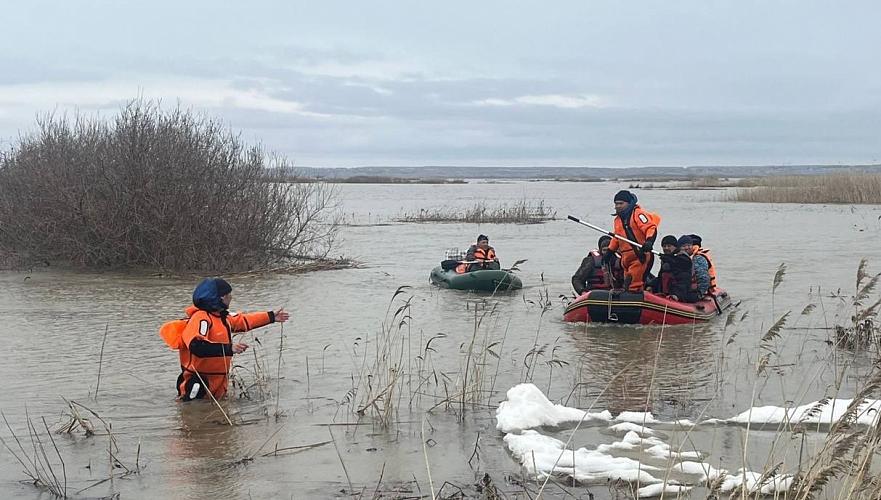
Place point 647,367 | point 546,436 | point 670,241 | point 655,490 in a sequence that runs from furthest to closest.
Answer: point 670,241
point 647,367
point 546,436
point 655,490

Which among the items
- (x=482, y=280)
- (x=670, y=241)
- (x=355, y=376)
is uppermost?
(x=670, y=241)

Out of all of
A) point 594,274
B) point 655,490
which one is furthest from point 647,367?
point 655,490

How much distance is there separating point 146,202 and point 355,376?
10766 mm

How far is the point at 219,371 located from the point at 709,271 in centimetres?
769

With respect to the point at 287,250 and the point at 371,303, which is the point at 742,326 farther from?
the point at 287,250

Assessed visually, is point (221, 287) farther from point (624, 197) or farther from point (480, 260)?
point (480, 260)

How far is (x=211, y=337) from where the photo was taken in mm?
7473

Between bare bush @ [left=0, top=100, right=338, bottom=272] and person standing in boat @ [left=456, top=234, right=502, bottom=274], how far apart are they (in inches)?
204

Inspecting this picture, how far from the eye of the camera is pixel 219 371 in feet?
25.0

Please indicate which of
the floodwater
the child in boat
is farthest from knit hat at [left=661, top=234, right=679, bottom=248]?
the floodwater

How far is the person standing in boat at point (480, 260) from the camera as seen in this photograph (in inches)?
632

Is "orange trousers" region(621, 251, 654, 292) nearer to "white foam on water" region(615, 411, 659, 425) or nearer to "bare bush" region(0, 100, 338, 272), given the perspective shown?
"white foam on water" region(615, 411, 659, 425)

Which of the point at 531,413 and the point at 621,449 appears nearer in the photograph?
the point at 621,449

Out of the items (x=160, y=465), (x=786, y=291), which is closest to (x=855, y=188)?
(x=786, y=291)
